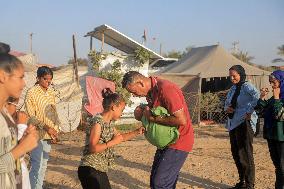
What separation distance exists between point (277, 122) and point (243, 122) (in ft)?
2.25

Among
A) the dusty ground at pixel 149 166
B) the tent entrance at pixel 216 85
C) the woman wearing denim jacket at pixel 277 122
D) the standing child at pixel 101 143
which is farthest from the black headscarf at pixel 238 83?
the tent entrance at pixel 216 85

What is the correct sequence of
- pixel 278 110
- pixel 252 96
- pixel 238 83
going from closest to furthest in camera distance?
1. pixel 278 110
2. pixel 252 96
3. pixel 238 83

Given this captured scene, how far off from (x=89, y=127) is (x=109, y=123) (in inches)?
7.4

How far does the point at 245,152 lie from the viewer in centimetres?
580

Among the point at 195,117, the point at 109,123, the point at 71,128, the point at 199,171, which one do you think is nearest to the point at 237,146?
the point at 199,171

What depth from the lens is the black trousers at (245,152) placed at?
5762 millimetres

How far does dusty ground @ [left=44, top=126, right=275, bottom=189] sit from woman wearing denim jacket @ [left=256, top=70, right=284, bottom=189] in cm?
105

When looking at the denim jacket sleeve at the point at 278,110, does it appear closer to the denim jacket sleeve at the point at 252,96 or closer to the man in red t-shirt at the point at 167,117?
the denim jacket sleeve at the point at 252,96

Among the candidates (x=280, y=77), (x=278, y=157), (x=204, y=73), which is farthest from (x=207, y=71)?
(x=278, y=157)

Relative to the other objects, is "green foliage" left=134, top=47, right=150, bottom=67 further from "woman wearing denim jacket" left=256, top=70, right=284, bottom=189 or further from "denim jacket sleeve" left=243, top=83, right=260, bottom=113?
"woman wearing denim jacket" left=256, top=70, right=284, bottom=189

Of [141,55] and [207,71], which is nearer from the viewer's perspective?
[141,55]

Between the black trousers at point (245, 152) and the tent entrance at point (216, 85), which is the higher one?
the tent entrance at point (216, 85)

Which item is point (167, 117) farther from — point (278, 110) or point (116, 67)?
point (116, 67)

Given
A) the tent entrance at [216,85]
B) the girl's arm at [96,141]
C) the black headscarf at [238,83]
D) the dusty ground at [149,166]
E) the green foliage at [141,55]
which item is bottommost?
the dusty ground at [149,166]
